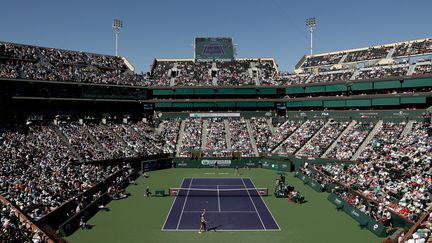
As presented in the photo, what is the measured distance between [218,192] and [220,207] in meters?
6.16

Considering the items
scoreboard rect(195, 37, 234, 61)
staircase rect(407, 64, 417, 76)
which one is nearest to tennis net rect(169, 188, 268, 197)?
staircase rect(407, 64, 417, 76)

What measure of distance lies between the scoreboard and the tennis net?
1927 inches

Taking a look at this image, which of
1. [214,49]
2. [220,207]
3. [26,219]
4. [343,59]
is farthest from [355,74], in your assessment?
[26,219]

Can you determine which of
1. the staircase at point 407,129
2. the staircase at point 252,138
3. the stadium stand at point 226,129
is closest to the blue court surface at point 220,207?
the stadium stand at point 226,129

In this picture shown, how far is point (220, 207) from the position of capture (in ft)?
111

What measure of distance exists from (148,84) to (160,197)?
38731mm

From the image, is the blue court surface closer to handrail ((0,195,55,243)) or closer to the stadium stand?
the stadium stand

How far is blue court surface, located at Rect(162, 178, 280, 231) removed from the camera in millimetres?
28000

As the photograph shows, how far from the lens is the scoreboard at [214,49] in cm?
8550

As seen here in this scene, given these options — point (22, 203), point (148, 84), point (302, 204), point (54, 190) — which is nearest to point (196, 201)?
Answer: point (302, 204)

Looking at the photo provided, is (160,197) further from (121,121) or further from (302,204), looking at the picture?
(121,121)

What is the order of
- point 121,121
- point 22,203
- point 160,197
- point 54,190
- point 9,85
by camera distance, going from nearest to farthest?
point 22,203 → point 54,190 → point 160,197 → point 9,85 → point 121,121

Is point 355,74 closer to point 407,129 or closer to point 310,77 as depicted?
point 310,77

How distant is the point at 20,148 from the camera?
41.9 meters
